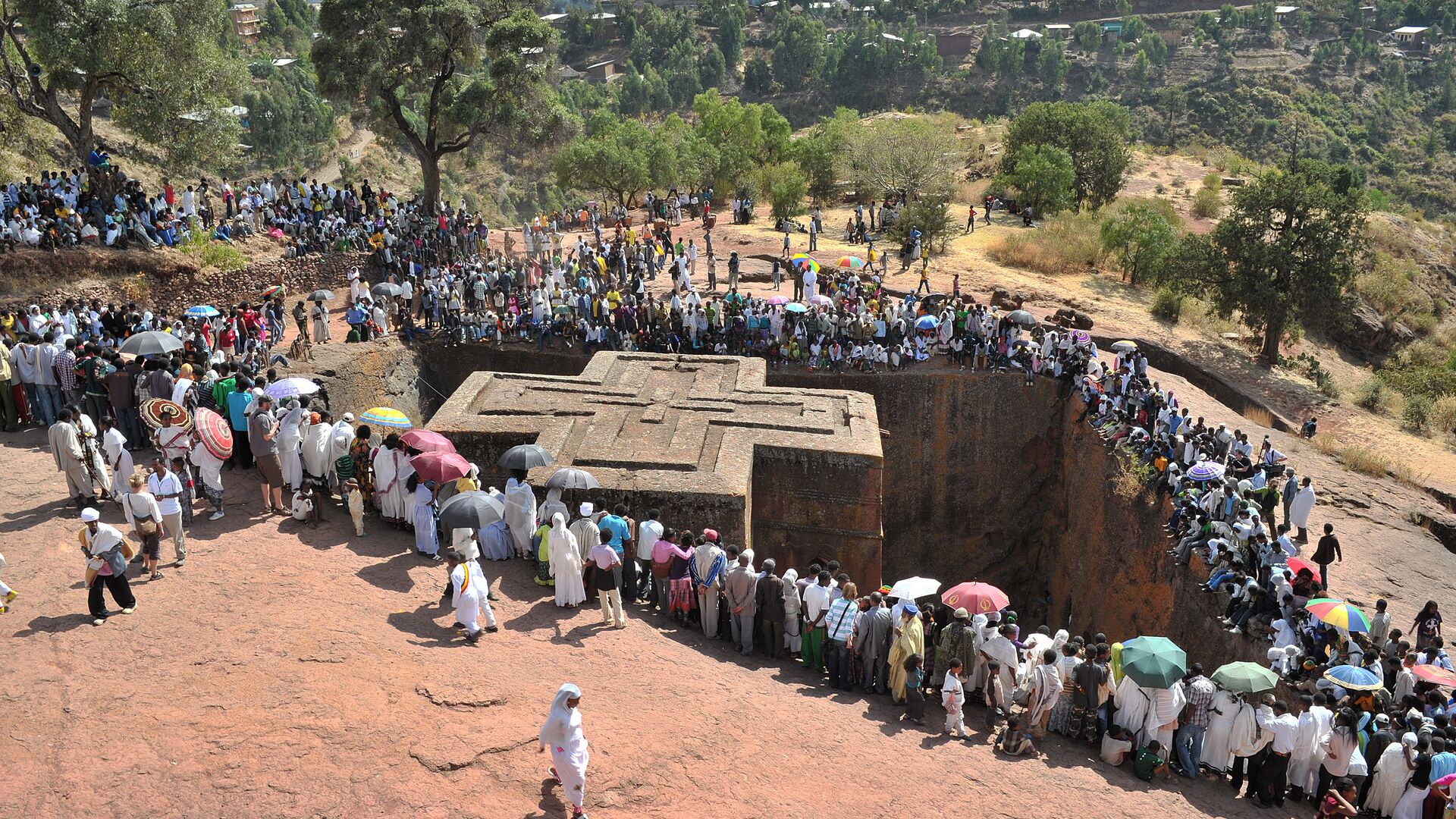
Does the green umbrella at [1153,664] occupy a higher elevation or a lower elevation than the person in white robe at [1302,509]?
higher

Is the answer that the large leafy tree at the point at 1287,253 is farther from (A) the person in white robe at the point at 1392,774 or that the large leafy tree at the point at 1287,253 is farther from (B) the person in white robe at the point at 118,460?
(B) the person in white robe at the point at 118,460

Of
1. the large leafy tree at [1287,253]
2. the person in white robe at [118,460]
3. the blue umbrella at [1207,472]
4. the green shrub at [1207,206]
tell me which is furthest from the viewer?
the green shrub at [1207,206]

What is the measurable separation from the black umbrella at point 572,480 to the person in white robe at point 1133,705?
6.30 metres

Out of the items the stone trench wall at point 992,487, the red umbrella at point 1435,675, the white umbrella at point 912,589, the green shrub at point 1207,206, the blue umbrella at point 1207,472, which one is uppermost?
the green shrub at point 1207,206

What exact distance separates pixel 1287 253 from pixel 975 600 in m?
19.5

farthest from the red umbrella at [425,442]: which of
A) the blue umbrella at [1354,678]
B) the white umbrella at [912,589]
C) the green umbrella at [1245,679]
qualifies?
the blue umbrella at [1354,678]

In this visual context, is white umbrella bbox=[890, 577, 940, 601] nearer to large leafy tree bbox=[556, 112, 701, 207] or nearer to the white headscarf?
the white headscarf

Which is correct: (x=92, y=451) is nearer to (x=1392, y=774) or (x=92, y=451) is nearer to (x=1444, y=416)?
(x=1392, y=774)

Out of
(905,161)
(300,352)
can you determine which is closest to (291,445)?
(300,352)

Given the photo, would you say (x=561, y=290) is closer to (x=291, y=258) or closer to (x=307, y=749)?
(x=291, y=258)

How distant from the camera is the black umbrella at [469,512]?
11.1 meters

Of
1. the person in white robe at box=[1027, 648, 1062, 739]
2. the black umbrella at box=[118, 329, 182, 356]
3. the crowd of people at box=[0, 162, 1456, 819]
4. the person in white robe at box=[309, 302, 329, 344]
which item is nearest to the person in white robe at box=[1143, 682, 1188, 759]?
the crowd of people at box=[0, 162, 1456, 819]

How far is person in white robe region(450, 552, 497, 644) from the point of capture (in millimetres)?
10500

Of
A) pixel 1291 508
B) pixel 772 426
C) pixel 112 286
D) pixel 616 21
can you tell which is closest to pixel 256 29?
pixel 616 21
